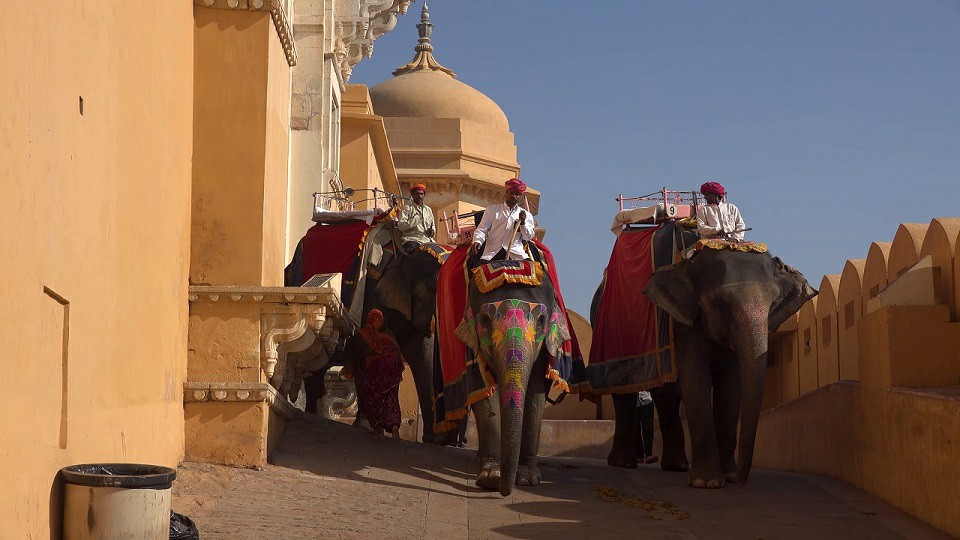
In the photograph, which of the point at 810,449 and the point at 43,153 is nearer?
the point at 43,153

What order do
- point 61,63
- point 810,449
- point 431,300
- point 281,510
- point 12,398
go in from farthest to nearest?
point 431,300 < point 810,449 < point 281,510 < point 61,63 < point 12,398

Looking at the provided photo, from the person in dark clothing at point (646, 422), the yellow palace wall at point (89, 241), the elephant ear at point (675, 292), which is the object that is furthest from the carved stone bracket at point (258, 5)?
the person in dark clothing at point (646, 422)

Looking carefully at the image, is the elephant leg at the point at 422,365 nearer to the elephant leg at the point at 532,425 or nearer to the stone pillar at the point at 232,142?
the elephant leg at the point at 532,425

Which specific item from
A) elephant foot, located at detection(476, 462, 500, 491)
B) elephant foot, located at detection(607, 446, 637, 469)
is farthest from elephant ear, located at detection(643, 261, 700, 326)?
elephant foot, located at detection(476, 462, 500, 491)

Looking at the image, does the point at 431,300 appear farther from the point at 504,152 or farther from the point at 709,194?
the point at 504,152

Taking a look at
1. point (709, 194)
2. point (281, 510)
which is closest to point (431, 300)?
point (709, 194)

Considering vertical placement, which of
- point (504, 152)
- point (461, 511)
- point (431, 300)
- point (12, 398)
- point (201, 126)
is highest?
point (504, 152)

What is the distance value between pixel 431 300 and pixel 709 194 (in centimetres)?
303

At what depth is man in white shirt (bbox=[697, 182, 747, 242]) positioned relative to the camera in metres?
12.0

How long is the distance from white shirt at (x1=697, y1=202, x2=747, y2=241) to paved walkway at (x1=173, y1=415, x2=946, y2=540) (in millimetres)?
1893

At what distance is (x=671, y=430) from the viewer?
1325 cm

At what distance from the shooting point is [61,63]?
Answer: 6.45 meters

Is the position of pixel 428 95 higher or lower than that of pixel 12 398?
higher

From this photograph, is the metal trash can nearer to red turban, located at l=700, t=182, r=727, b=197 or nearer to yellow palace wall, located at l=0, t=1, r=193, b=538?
yellow palace wall, located at l=0, t=1, r=193, b=538
